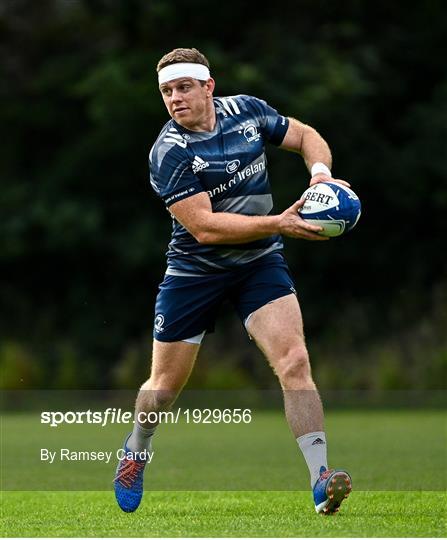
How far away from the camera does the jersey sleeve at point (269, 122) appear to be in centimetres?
670

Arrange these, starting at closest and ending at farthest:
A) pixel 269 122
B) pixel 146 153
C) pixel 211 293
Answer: pixel 211 293 < pixel 269 122 < pixel 146 153

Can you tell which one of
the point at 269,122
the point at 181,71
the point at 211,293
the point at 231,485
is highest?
the point at 181,71

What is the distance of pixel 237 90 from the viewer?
20.1 meters

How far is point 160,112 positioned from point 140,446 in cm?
1405

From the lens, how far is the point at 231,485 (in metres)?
8.04

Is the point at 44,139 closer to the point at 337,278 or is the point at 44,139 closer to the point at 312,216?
the point at 337,278

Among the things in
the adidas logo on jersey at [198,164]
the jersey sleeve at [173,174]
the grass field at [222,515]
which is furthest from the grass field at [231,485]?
the adidas logo on jersey at [198,164]

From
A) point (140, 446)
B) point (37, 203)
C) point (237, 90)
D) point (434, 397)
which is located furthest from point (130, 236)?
point (140, 446)

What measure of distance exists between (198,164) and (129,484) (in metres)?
1.67

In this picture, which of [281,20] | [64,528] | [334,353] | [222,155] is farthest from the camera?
[281,20]

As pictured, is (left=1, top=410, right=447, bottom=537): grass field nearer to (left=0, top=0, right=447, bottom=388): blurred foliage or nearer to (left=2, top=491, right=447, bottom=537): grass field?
(left=2, top=491, right=447, bottom=537): grass field

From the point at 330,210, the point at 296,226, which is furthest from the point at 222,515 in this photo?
the point at 330,210

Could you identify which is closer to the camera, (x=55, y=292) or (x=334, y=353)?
(x=334, y=353)

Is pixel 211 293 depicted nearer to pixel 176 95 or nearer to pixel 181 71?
pixel 176 95
